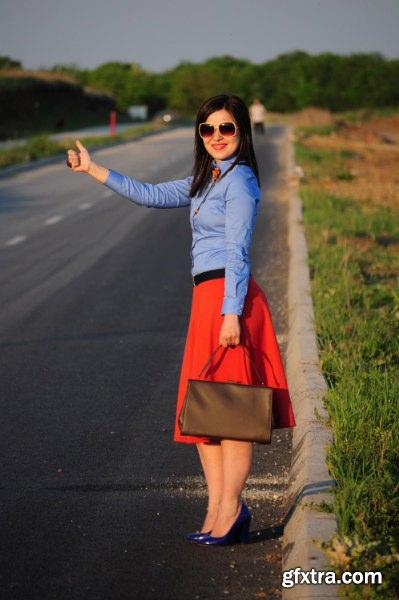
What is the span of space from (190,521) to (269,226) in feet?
46.7

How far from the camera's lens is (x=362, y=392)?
6.64 m

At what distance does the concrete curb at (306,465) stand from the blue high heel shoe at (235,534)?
0.18 meters

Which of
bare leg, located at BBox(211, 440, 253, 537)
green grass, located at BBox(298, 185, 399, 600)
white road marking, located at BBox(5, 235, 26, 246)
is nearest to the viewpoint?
green grass, located at BBox(298, 185, 399, 600)

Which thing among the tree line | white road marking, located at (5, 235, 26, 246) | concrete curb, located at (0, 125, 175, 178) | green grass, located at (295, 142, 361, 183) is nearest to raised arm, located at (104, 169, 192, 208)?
white road marking, located at (5, 235, 26, 246)

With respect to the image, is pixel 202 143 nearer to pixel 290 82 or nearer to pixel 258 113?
pixel 258 113

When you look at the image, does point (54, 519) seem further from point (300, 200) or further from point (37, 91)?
point (37, 91)

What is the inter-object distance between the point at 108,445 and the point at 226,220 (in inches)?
92.0

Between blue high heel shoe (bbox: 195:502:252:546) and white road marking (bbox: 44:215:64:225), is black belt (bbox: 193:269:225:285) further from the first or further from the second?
white road marking (bbox: 44:215:64:225)

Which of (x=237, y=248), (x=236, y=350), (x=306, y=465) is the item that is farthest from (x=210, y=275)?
(x=306, y=465)

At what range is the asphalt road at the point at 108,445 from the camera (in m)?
4.86

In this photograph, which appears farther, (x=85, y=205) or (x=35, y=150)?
(x=35, y=150)

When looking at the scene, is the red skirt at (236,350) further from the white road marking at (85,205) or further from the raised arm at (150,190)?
the white road marking at (85,205)

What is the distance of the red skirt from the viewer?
4930mm

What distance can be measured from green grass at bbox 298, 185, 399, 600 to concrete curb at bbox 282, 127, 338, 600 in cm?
8
